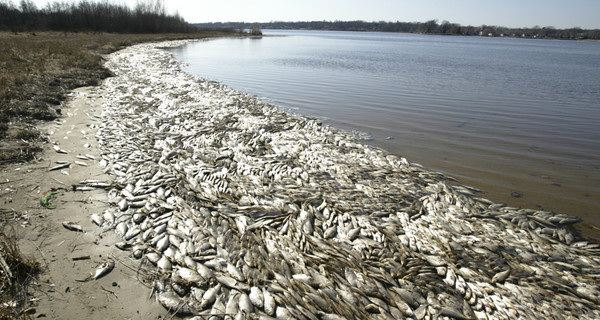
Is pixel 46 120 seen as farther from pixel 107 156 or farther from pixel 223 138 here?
pixel 223 138

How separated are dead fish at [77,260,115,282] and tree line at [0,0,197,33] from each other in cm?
8383

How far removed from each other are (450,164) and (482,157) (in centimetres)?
139

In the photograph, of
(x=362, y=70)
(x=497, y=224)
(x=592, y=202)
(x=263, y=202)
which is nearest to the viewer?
(x=497, y=224)

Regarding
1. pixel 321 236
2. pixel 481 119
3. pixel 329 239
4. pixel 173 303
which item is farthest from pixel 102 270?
pixel 481 119

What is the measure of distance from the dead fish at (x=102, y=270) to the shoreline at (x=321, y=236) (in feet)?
0.69

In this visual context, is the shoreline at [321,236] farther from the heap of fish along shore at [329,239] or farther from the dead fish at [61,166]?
the dead fish at [61,166]

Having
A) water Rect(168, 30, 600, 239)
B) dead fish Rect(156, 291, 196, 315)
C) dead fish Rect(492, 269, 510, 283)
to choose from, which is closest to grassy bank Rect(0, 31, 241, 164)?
dead fish Rect(156, 291, 196, 315)

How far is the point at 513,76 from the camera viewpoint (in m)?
26.5

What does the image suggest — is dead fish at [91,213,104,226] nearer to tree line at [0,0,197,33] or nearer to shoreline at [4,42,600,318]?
shoreline at [4,42,600,318]

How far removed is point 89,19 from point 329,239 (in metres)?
104

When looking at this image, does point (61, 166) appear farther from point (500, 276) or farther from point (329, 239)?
point (500, 276)

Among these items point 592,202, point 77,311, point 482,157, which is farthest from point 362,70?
point 77,311

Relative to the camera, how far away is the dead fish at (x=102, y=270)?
4.41 meters

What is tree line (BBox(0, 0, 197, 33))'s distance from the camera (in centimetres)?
7225
